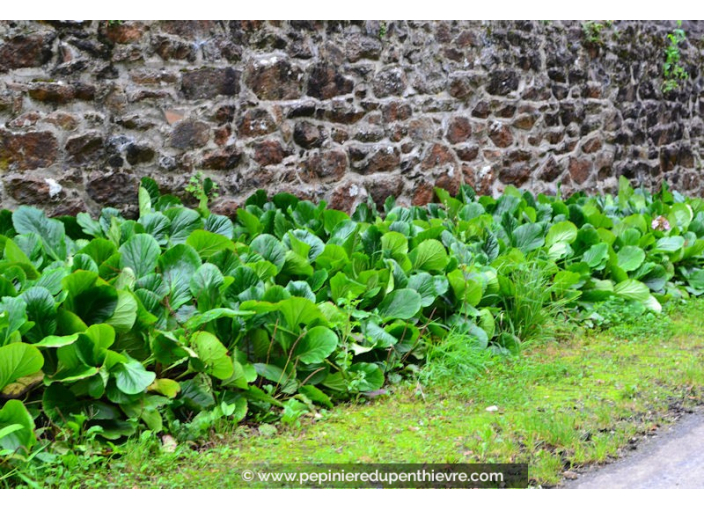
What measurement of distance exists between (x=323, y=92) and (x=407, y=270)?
1.92 meters

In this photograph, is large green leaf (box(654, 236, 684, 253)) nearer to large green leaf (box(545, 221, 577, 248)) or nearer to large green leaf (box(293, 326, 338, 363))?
large green leaf (box(545, 221, 577, 248))

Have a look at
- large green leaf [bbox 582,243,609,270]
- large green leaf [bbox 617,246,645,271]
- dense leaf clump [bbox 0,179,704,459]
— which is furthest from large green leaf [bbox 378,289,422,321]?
large green leaf [bbox 617,246,645,271]

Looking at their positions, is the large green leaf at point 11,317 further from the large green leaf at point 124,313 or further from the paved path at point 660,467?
the paved path at point 660,467

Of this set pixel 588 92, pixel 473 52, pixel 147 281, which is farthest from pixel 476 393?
pixel 588 92

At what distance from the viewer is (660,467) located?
9.27ft

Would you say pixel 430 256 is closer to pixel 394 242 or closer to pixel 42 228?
pixel 394 242

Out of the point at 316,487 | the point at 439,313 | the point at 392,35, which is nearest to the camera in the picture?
the point at 316,487

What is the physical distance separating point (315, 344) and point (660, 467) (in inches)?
55.0

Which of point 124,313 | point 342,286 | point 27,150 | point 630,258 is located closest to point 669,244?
point 630,258

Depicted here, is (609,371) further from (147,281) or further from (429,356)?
(147,281)

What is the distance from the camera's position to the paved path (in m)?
2.67

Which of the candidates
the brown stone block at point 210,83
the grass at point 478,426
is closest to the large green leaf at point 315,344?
the grass at point 478,426

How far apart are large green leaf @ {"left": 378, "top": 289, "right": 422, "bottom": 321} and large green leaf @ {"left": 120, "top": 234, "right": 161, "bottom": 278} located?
3.56 feet

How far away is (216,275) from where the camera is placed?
3.38m
